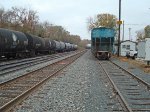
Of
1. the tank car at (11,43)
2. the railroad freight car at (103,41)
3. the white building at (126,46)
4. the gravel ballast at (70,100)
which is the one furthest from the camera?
the white building at (126,46)

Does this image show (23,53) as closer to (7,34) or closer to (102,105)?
→ (7,34)

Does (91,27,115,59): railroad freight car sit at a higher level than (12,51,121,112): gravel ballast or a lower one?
higher

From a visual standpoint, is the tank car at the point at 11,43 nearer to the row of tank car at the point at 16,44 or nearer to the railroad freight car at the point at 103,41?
the row of tank car at the point at 16,44

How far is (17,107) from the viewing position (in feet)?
32.0

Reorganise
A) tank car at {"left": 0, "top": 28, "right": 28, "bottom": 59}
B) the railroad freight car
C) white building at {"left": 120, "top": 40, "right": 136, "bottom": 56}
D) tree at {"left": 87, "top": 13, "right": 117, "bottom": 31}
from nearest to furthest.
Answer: tank car at {"left": 0, "top": 28, "right": 28, "bottom": 59} < the railroad freight car < white building at {"left": 120, "top": 40, "right": 136, "bottom": 56} < tree at {"left": 87, "top": 13, "right": 117, "bottom": 31}

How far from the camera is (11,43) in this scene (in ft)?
109

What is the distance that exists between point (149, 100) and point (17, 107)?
13.7ft

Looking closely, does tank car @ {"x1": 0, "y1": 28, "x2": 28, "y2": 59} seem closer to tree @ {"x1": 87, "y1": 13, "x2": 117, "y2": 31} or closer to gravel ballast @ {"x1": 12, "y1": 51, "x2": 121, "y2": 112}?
gravel ballast @ {"x1": 12, "y1": 51, "x2": 121, "y2": 112}

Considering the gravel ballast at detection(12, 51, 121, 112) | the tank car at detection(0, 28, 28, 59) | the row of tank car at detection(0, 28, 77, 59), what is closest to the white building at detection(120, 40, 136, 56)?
the row of tank car at detection(0, 28, 77, 59)

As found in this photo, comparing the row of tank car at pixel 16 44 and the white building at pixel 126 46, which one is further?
the white building at pixel 126 46

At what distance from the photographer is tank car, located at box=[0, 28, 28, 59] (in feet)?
101

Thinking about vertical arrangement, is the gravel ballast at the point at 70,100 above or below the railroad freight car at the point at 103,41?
below

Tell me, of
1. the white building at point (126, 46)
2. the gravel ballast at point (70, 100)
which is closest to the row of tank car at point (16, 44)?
the gravel ballast at point (70, 100)

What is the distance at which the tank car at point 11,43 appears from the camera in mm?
30766
